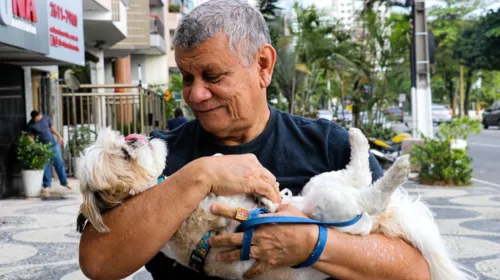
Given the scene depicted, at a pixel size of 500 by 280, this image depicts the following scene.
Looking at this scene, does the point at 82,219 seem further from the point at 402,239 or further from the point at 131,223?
the point at 402,239

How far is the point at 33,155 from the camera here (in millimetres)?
12156

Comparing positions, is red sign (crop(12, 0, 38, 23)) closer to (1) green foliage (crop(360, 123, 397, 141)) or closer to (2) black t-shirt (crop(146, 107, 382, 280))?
(2) black t-shirt (crop(146, 107, 382, 280))

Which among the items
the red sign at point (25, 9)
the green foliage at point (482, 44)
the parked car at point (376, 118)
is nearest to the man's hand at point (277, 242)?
the red sign at point (25, 9)

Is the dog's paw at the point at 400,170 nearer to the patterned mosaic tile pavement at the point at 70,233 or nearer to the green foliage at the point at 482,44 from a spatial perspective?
the patterned mosaic tile pavement at the point at 70,233

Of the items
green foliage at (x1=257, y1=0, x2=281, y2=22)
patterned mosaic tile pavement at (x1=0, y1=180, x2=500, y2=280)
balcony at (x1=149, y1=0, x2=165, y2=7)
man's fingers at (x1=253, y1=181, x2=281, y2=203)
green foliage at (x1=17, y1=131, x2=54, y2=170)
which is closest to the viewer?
man's fingers at (x1=253, y1=181, x2=281, y2=203)

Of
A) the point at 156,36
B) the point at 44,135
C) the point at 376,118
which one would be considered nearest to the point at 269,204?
the point at 44,135

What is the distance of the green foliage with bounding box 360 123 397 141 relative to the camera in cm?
1949

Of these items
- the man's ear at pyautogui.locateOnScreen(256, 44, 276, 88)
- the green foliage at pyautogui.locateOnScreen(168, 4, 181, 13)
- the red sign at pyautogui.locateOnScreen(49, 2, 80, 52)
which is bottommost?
the man's ear at pyautogui.locateOnScreen(256, 44, 276, 88)

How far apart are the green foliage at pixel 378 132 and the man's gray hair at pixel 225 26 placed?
17.5 m

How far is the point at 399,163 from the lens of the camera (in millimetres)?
1991

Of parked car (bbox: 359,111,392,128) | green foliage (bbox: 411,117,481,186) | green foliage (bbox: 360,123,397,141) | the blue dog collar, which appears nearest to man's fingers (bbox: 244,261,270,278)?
the blue dog collar

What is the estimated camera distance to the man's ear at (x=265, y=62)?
2.34m

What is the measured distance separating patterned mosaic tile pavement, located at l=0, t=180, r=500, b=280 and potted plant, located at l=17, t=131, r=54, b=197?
0.45 meters

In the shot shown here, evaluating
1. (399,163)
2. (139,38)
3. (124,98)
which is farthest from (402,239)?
(139,38)
